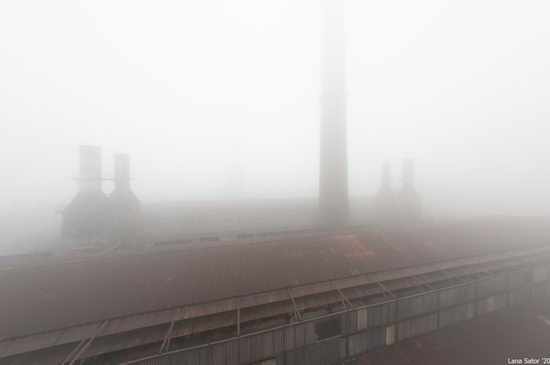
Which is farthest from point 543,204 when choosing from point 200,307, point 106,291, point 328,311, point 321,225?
point 106,291

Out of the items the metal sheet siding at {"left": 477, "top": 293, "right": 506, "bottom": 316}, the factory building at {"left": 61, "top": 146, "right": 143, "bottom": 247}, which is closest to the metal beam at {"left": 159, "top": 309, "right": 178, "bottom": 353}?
the metal sheet siding at {"left": 477, "top": 293, "right": 506, "bottom": 316}

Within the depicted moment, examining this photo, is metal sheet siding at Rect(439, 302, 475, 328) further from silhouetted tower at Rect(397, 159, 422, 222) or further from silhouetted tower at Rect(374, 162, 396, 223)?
silhouetted tower at Rect(397, 159, 422, 222)

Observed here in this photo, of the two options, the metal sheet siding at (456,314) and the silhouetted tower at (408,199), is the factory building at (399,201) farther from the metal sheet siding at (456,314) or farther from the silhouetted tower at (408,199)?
the metal sheet siding at (456,314)

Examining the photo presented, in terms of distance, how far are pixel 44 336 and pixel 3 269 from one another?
6152 mm

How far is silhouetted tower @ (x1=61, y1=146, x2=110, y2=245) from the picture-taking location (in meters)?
19.1

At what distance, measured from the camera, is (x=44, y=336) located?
25.2 ft

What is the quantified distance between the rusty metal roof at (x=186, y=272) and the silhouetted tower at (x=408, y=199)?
45.3 ft

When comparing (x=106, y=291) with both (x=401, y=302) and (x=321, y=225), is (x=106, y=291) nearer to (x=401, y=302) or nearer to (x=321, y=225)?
(x=401, y=302)

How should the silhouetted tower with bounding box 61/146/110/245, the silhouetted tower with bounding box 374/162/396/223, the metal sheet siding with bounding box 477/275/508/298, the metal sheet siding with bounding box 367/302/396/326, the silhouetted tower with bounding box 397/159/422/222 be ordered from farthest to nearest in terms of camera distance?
the silhouetted tower with bounding box 374/162/396/223 < the silhouetted tower with bounding box 397/159/422/222 < the silhouetted tower with bounding box 61/146/110/245 < the metal sheet siding with bounding box 477/275/508/298 < the metal sheet siding with bounding box 367/302/396/326

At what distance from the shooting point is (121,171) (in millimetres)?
23016

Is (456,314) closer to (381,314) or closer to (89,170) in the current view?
(381,314)

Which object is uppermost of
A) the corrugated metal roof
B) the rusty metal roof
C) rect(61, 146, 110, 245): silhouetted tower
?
rect(61, 146, 110, 245): silhouetted tower

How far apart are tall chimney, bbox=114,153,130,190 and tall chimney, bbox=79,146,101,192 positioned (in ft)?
5.56

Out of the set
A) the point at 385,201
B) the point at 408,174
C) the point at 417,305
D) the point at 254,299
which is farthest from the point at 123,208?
the point at 408,174
